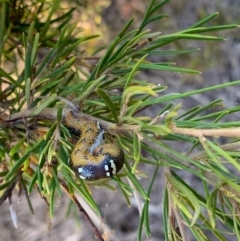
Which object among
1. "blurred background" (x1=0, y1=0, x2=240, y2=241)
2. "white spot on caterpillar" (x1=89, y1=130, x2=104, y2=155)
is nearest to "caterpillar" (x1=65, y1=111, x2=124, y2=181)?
"white spot on caterpillar" (x1=89, y1=130, x2=104, y2=155)

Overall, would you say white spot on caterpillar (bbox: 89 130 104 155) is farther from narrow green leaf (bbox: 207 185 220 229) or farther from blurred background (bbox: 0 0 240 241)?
blurred background (bbox: 0 0 240 241)

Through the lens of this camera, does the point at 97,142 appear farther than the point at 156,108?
No

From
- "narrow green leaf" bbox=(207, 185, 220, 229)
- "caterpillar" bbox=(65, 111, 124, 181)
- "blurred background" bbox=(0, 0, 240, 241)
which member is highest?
"caterpillar" bbox=(65, 111, 124, 181)

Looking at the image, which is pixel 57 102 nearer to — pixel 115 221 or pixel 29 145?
pixel 29 145

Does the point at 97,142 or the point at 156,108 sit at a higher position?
the point at 97,142

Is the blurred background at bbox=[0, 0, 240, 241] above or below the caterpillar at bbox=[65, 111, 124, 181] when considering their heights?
below

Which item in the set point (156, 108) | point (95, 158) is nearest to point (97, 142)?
point (95, 158)

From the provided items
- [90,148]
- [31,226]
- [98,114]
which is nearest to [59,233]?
[31,226]

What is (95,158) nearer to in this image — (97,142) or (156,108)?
(97,142)

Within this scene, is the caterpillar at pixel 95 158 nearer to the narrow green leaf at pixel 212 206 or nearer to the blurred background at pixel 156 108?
the narrow green leaf at pixel 212 206
